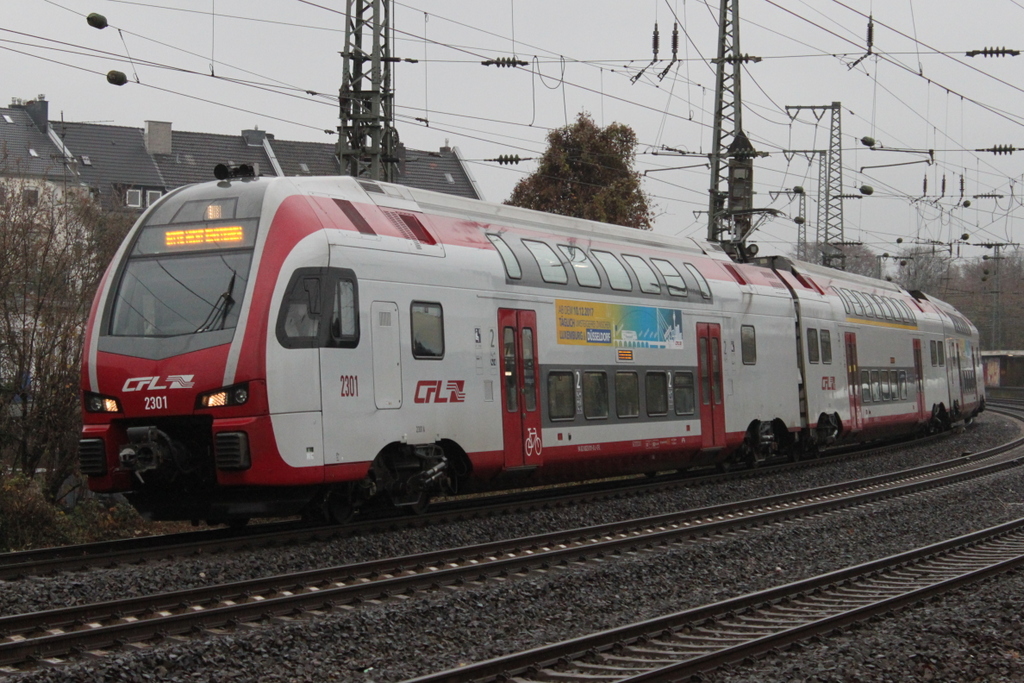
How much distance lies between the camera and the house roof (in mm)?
55062

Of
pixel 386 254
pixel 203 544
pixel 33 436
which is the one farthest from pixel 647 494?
pixel 33 436

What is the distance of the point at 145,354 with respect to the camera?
11.1 metres

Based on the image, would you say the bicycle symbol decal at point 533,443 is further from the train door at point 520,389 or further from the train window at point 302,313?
the train window at point 302,313

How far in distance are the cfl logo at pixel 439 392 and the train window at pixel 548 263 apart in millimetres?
2393

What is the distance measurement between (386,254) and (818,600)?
17.9 feet

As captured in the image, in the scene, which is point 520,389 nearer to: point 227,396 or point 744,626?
point 227,396

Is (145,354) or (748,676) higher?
(145,354)

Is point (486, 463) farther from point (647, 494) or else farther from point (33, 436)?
point (33, 436)

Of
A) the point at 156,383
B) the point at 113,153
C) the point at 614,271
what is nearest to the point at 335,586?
the point at 156,383

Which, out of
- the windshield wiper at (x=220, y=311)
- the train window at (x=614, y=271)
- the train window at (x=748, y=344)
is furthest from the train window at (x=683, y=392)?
the windshield wiper at (x=220, y=311)

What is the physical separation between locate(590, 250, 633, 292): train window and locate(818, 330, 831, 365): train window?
7698 millimetres

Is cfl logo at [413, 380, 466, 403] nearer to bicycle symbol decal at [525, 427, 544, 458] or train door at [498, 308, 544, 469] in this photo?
train door at [498, 308, 544, 469]

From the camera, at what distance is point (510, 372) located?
13.8 metres

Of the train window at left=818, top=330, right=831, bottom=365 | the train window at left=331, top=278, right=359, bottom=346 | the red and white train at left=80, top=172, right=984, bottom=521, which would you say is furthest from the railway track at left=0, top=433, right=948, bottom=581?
the train window at left=818, top=330, right=831, bottom=365
